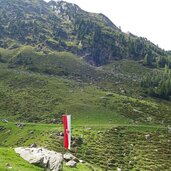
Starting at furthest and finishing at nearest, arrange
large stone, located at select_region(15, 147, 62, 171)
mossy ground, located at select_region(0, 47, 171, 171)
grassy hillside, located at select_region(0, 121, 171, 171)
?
1. mossy ground, located at select_region(0, 47, 171, 171)
2. grassy hillside, located at select_region(0, 121, 171, 171)
3. large stone, located at select_region(15, 147, 62, 171)

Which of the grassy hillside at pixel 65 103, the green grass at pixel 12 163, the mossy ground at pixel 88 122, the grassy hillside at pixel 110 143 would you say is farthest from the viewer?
the grassy hillside at pixel 65 103

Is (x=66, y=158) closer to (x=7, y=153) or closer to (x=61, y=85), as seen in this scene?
(x=7, y=153)

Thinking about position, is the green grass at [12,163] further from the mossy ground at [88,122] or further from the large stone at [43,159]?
the large stone at [43,159]

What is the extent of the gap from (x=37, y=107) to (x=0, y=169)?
354ft

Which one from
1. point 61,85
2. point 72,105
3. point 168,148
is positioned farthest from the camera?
point 61,85

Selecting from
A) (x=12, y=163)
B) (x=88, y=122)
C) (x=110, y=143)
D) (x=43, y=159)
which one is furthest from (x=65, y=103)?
(x=12, y=163)

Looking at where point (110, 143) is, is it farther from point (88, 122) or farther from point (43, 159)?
point (43, 159)

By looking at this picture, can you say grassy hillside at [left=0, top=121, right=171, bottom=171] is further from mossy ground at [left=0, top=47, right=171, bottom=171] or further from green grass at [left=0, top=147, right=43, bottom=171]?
green grass at [left=0, top=147, right=43, bottom=171]

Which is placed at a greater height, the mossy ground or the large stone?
the large stone

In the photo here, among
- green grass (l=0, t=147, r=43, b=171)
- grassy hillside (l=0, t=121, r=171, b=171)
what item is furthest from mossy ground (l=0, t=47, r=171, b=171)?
green grass (l=0, t=147, r=43, b=171)

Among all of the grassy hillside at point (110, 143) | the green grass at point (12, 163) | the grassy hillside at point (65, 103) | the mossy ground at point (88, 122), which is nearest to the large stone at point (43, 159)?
the green grass at point (12, 163)

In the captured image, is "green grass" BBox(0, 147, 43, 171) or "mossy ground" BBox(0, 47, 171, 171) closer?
"green grass" BBox(0, 147, 43, 171)

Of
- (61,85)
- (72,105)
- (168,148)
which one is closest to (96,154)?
(168,148)

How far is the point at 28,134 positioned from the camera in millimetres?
106375
